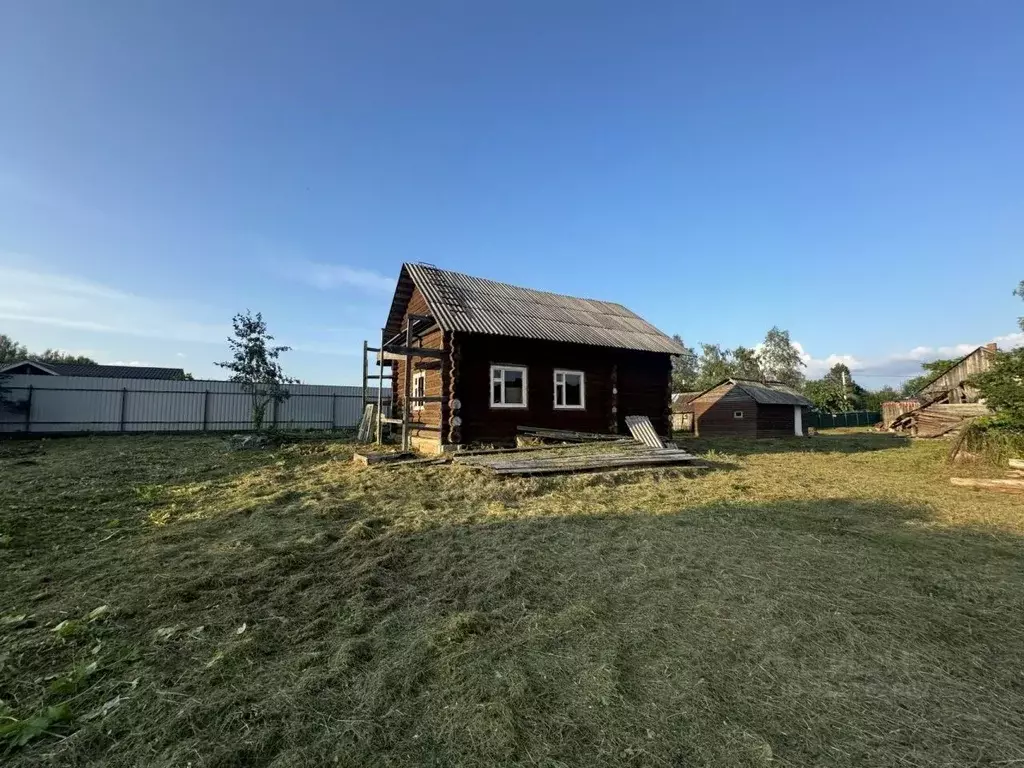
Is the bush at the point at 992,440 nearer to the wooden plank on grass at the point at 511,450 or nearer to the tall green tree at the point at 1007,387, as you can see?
the tall green tree at the point at 1007,387

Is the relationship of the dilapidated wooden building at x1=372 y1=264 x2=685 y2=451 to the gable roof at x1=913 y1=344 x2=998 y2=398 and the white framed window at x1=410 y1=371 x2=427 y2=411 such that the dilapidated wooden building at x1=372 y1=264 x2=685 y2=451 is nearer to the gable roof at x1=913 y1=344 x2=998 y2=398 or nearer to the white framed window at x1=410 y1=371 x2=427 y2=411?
the white framed window at x1=410 y1=371 x2=427 y2=411

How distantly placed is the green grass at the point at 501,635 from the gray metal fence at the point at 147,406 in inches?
516

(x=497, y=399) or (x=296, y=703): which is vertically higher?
(x=497, y=399)

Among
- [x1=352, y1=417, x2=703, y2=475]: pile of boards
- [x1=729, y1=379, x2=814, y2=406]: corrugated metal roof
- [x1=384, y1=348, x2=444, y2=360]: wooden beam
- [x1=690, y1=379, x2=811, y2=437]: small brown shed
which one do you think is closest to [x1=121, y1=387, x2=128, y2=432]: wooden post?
[x1=384, y1=348, x2=444, y2=360]: wooden beam

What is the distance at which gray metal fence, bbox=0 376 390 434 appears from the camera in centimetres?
2000

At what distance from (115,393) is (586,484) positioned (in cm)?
2293

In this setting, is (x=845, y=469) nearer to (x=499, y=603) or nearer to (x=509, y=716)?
(x=499, y=603)

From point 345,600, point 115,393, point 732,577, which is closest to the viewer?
point 345,600

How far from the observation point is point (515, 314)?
53.1 ft

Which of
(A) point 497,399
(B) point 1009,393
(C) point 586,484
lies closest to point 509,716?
(C) point 586,484

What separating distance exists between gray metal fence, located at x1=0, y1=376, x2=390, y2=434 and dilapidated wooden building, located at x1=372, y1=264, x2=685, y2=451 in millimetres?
3868

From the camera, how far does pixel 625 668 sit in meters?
3.24

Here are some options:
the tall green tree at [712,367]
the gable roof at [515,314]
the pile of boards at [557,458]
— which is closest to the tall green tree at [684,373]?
the tall green tree at [712,367]

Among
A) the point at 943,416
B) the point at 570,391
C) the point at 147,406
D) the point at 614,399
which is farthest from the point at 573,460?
the point at 943,416
